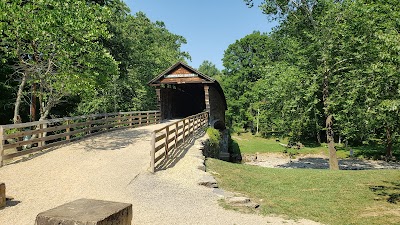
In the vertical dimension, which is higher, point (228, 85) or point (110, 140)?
point (228, 85)

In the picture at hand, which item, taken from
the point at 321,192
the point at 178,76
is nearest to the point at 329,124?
the point at 321,192

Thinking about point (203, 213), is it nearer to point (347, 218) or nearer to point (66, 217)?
point (347, 218)

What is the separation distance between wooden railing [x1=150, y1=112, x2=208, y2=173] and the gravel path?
20.3 inches

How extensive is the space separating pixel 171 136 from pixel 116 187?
9.12 m

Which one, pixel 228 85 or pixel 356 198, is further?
pixel 228 85

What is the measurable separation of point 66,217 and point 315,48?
18212 millimetres

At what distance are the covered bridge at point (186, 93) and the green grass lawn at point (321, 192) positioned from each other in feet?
40.0

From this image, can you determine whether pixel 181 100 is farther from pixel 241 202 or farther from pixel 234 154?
pixel 241 202

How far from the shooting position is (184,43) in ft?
203

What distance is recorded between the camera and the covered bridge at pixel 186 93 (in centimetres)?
2541

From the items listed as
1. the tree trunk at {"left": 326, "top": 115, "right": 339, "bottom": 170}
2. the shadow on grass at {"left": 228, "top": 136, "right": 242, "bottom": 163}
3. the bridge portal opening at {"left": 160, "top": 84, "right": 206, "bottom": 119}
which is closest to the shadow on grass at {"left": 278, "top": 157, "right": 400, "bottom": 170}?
the shadow on grass at {"left": 228, "top": 136, "right": 242, "bottom": 163}

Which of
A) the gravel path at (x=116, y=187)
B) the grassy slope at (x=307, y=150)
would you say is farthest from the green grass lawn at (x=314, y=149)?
the gravel path at (x=116, y=187)

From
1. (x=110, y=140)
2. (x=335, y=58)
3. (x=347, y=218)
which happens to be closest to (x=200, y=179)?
(x=347, y=218)

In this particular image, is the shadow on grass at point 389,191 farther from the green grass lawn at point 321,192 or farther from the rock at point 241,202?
the rock at point 241,202
